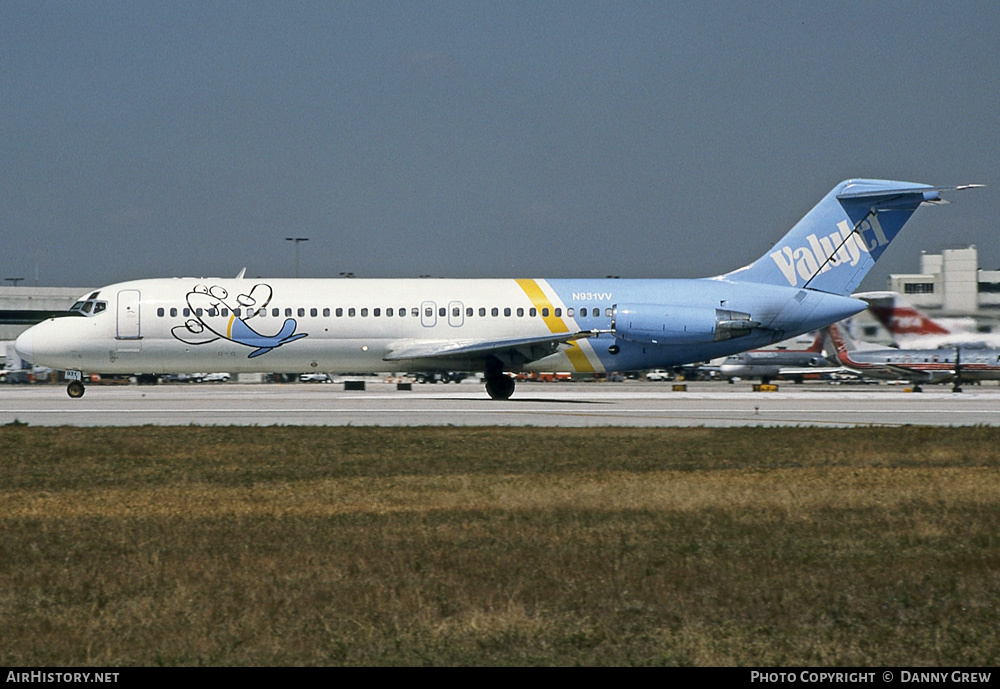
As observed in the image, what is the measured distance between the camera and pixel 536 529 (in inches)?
472

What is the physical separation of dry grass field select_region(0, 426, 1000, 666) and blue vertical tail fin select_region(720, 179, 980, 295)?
2216cm

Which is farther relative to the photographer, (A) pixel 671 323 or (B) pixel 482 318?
(B) pixel 482 318

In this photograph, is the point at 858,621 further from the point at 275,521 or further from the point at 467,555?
the point at 275,521

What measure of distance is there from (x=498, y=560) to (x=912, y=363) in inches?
2096

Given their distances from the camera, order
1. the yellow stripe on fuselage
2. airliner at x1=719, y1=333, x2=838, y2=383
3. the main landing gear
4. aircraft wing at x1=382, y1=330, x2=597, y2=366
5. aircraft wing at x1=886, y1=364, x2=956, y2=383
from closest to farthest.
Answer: aircraft wing at x1=382, y1=330, x2=597, y2=366 → the yellow stripe on fuselage → the main landing gear → aircraft wing at x1=886, y1=364, x2=956, y2=383 → airliner at x1=719, y1=333, x2=838, y2=383

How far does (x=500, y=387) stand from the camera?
1563 inches

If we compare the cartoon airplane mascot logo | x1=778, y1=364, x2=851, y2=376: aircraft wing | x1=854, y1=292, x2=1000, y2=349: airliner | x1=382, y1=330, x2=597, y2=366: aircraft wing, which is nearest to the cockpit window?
the cartoon airplane mascot logo

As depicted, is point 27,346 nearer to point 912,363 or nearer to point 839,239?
point 839,239

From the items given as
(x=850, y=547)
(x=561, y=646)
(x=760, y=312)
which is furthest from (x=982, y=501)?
(x=760, y=312)

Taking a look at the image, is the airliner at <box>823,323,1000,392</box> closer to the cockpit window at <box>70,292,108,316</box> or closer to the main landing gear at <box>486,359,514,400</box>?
the main landing gear at <box>486,359,514,400</box>

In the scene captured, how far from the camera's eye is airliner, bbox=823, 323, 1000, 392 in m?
55.3

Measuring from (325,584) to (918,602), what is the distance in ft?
16.3

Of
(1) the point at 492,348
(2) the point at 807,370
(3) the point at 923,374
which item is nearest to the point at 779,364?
(2) the point at 807,370
